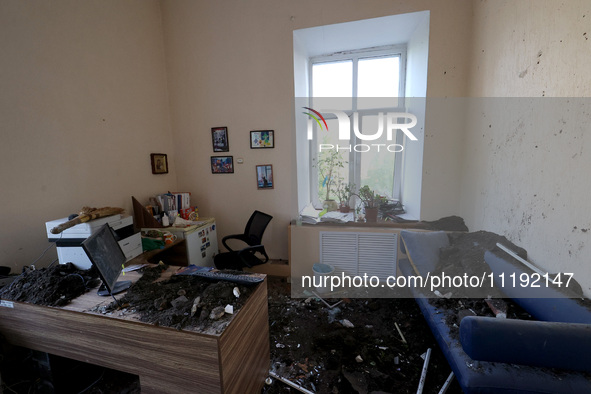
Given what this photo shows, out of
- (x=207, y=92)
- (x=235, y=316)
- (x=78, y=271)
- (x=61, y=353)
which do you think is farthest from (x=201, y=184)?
(x=235, y=316)

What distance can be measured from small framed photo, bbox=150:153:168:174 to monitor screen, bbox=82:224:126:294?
5.93 feet

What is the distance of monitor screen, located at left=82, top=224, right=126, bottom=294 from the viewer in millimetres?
1252

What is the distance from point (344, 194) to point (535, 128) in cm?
209

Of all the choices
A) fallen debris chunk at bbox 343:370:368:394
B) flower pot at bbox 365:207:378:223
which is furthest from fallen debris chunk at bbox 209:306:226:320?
flower pot at bbox 365:207:378:223

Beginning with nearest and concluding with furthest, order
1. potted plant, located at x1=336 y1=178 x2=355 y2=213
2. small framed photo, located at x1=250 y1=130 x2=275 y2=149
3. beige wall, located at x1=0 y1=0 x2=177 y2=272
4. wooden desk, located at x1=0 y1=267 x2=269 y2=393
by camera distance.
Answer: wooden desk, located at x1=0 y1=267 x2=269 y2=393 → beige wall, located at x1=0 y1=0 x2=177 y2=272 → small framed photo, located at x1=250 y1=130 x2=275 y2=149 → potted plant, located at x1=336 y1=178 x2=355 y2=213

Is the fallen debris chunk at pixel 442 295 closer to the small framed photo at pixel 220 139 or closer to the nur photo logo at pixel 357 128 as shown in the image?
the nur photo logo at pixel 357 128

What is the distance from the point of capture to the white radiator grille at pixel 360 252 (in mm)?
2902

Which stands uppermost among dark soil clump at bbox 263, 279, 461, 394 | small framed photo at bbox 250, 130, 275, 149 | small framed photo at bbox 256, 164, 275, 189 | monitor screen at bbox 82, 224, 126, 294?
small framed photo at bbox 250, 130, 275, 149

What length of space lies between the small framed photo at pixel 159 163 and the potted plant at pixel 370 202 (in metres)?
2.68

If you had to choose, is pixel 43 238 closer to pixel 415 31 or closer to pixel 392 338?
pixel 392 338

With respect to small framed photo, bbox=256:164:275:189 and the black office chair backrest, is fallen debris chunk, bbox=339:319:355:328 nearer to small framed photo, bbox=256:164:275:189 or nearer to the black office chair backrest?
the black office chair backrest

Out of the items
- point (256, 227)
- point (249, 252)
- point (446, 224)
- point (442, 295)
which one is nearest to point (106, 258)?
point (249, 252)

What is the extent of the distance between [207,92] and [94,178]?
1712 millimetres

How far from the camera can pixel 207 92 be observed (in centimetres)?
332
